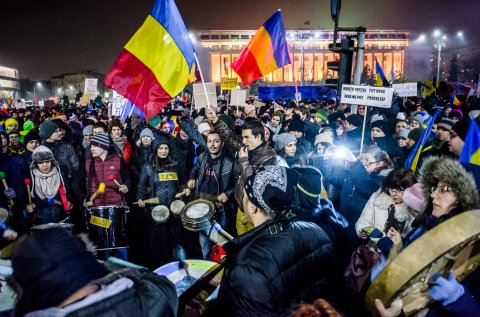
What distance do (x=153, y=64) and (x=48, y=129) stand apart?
9.05ft

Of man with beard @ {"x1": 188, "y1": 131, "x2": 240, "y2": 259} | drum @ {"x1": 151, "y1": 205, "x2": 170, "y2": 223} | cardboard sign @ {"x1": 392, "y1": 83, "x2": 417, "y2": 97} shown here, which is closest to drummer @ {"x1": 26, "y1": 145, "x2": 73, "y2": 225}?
drum @ {"x1": 151, "y1": 205, "x2": 170, "y2": 223}

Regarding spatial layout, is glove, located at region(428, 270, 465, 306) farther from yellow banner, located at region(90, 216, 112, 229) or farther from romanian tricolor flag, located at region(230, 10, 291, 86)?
romanian tricolor flag, located at region(230, 10, 291, 86)

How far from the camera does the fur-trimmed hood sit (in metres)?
2.32

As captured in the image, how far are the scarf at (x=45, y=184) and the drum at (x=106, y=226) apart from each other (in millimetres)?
630

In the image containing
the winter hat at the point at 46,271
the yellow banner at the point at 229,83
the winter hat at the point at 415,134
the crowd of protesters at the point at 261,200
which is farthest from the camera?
the yellow banner at the point at 229,83

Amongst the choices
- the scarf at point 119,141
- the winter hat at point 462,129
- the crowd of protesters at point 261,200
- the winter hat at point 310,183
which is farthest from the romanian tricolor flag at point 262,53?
the winter hat at point 310,183

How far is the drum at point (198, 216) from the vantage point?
4.31m

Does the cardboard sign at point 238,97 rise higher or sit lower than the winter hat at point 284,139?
higher

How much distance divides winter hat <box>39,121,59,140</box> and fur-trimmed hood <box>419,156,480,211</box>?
6.59 metres

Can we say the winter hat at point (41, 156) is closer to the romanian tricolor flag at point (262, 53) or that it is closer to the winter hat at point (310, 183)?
the winter hat at point (310, 183)

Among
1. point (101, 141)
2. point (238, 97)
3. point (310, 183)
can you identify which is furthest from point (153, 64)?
point (238, 97)

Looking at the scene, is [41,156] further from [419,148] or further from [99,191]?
[419,148]

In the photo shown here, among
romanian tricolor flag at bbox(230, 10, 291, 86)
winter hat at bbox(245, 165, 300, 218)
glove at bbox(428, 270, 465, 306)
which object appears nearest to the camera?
glove at bbox(428, 270, 465, 306)

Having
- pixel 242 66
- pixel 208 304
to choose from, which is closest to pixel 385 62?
pixel 242 66
